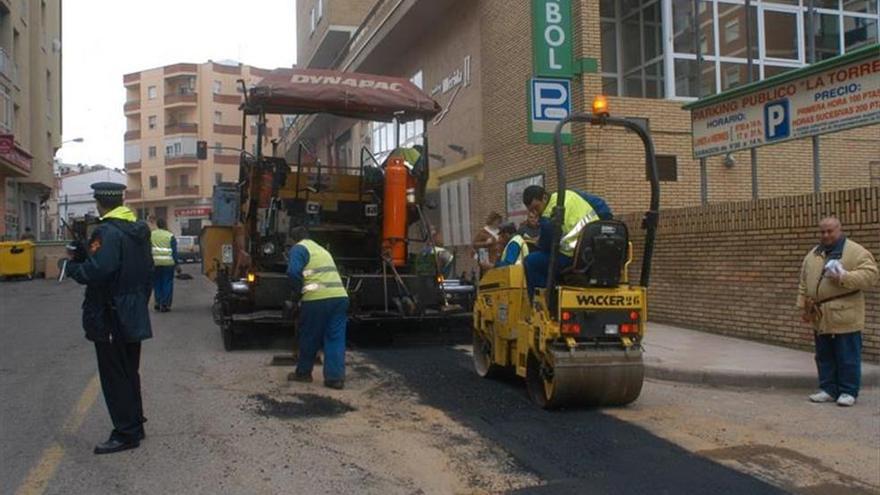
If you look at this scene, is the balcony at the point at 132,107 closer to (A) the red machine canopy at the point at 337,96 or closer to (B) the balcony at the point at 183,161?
(B) the balcony at the point at 183,161

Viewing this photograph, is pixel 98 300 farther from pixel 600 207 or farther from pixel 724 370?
pixel 724 370

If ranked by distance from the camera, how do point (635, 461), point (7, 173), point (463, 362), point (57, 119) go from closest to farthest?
point (635, 461) < point (463, 362) < point (7, 173) < point (57, 119)

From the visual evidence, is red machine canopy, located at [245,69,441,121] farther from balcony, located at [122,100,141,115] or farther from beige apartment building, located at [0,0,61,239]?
balcony, located at [122,100,141,115]

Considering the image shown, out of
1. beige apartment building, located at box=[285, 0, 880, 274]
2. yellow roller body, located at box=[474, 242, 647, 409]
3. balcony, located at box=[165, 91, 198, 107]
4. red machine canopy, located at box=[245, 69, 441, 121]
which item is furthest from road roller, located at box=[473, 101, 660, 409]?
balcony, located at box=[165, 91, 198, 107]

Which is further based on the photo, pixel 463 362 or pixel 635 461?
pixel 463 362

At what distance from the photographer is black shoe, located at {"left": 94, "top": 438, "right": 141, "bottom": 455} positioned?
547cm

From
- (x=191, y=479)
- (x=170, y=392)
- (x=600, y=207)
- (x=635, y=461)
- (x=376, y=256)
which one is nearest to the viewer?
(x=191, y=479)

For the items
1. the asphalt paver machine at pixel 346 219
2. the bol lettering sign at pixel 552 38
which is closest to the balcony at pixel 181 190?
the bol lettering sign at pixel 552 38

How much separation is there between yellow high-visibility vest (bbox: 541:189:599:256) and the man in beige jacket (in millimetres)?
2168

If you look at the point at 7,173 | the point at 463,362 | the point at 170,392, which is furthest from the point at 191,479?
the point at 7,173

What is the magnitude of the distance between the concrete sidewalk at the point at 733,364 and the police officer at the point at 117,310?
17.3ft

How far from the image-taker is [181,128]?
74.0m

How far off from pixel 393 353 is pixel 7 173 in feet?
87.3

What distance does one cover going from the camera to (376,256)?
36.6 feet
